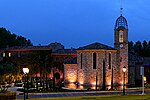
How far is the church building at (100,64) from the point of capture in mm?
61969

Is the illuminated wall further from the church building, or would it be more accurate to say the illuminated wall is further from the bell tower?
the bell tower

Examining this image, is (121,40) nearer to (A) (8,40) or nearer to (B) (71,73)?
(B) (71,73)

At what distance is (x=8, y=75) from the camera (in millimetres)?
64438

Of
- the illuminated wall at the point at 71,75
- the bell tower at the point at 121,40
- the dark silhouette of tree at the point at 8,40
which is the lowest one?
the illuminated wall at the point at 71,75

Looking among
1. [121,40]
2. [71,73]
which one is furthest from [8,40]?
[121,40]

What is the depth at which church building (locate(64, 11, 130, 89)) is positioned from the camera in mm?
61969

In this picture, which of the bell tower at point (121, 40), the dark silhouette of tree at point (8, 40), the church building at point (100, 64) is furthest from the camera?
the dark silhouette of tree at point (8, 40)

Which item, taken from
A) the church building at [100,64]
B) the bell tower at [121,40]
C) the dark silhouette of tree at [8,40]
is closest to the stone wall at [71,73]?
the church building at [100,64]

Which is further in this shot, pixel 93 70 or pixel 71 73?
pixel 71 73

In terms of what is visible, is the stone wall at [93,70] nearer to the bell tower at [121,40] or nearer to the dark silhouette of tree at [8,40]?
the bell tower at [121,40]

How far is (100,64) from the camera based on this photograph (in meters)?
62.3

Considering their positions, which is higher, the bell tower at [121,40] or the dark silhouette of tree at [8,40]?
the dark silhouette of tree at [8,40]

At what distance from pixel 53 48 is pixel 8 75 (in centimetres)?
3663

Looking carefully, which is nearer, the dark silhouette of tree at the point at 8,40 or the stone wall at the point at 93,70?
the stone wall at the point at 93,70
